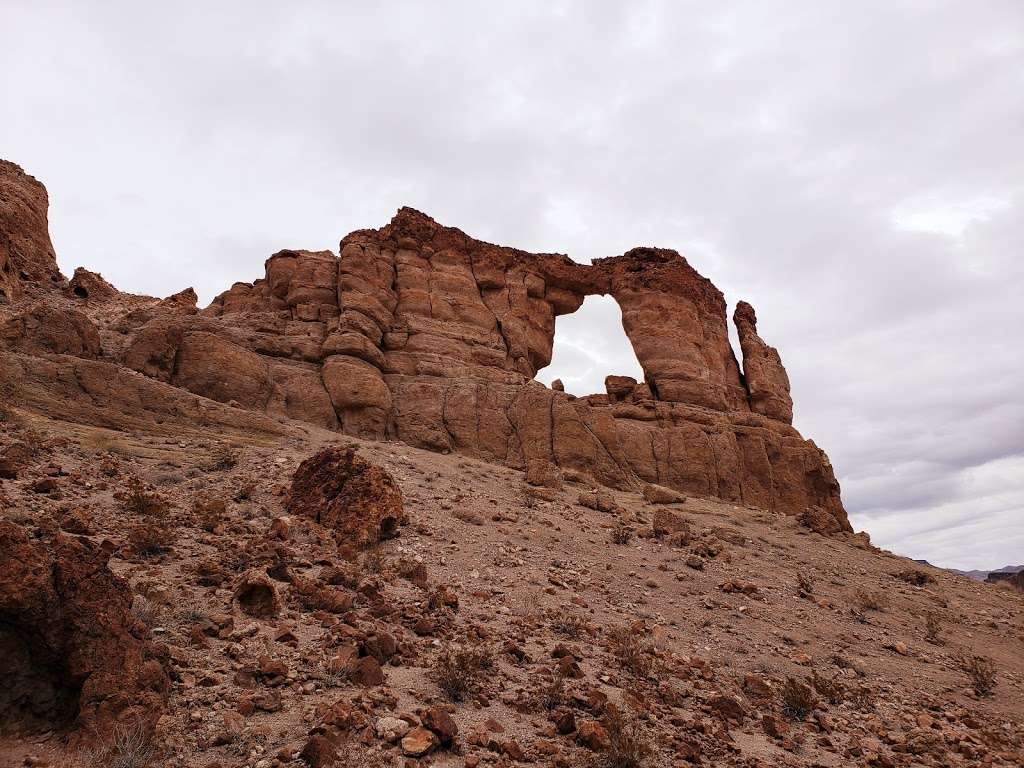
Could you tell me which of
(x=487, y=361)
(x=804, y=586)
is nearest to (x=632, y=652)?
(x=804, y=586)

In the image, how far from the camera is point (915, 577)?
17609mm

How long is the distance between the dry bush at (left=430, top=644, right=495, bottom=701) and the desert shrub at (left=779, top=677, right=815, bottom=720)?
400cm

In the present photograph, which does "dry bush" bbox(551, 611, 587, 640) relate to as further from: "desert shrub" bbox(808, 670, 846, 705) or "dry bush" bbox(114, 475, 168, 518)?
"dry bush" bbox(114, 475, 168, 518)

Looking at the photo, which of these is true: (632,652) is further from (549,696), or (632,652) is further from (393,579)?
(393,579)

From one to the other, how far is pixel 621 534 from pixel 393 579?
7.54 meters

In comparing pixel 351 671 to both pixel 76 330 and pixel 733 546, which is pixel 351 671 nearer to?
pixel 733 546

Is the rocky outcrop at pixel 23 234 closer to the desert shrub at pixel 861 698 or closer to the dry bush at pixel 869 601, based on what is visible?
the desert shrub at pixel 861 698

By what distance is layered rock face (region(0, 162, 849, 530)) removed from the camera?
73.2ft

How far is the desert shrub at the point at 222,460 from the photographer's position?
511 inches

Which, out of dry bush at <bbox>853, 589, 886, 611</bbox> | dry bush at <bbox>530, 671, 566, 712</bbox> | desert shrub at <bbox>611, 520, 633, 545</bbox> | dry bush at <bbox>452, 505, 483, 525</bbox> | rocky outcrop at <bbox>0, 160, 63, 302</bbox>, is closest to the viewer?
dry bush at <bbox>530, 671, 566, 712</bbox>

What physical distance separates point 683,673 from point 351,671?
4.66 metres

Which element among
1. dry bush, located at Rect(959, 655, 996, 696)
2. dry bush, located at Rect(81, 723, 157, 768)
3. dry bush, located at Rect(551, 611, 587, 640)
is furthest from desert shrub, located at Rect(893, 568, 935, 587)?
dry bush, located at Rect(81, 723, 157, 768)

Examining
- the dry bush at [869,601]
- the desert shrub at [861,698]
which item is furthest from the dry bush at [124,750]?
the dry bush at [869,601]

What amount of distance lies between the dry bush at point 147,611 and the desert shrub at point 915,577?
19329 millimetres
